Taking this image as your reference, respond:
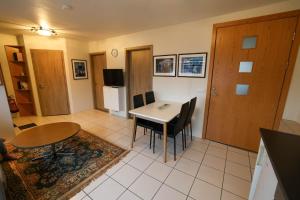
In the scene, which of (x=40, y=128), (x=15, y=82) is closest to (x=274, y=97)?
(x=40, y=128)

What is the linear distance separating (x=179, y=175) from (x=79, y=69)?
4284 millimetres

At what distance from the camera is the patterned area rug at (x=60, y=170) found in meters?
1.58

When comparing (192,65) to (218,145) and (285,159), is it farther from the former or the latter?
(285,159)

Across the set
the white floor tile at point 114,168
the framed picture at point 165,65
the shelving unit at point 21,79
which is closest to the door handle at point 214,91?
the framed picture at point 165,65

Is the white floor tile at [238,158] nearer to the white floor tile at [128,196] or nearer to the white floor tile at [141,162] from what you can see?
the white floor tile at [141,162]

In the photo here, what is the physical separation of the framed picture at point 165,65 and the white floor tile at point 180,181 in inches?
76.8

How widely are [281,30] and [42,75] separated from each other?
18.2 ft

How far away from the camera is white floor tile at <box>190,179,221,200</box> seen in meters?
1.55

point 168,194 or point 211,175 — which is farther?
point 211,175

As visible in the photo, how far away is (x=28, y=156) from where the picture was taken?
223cm

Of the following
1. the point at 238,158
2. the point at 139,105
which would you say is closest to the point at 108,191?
the point at 139,105

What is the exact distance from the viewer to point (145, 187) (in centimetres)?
167

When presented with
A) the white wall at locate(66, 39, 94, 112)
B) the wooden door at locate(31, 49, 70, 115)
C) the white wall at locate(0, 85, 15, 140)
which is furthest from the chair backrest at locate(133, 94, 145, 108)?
the wooden door at locate(31, 49, 70, 115)

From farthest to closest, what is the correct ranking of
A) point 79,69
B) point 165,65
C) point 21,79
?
1. point 79,69
2. point 21,79
3. point 165,65
